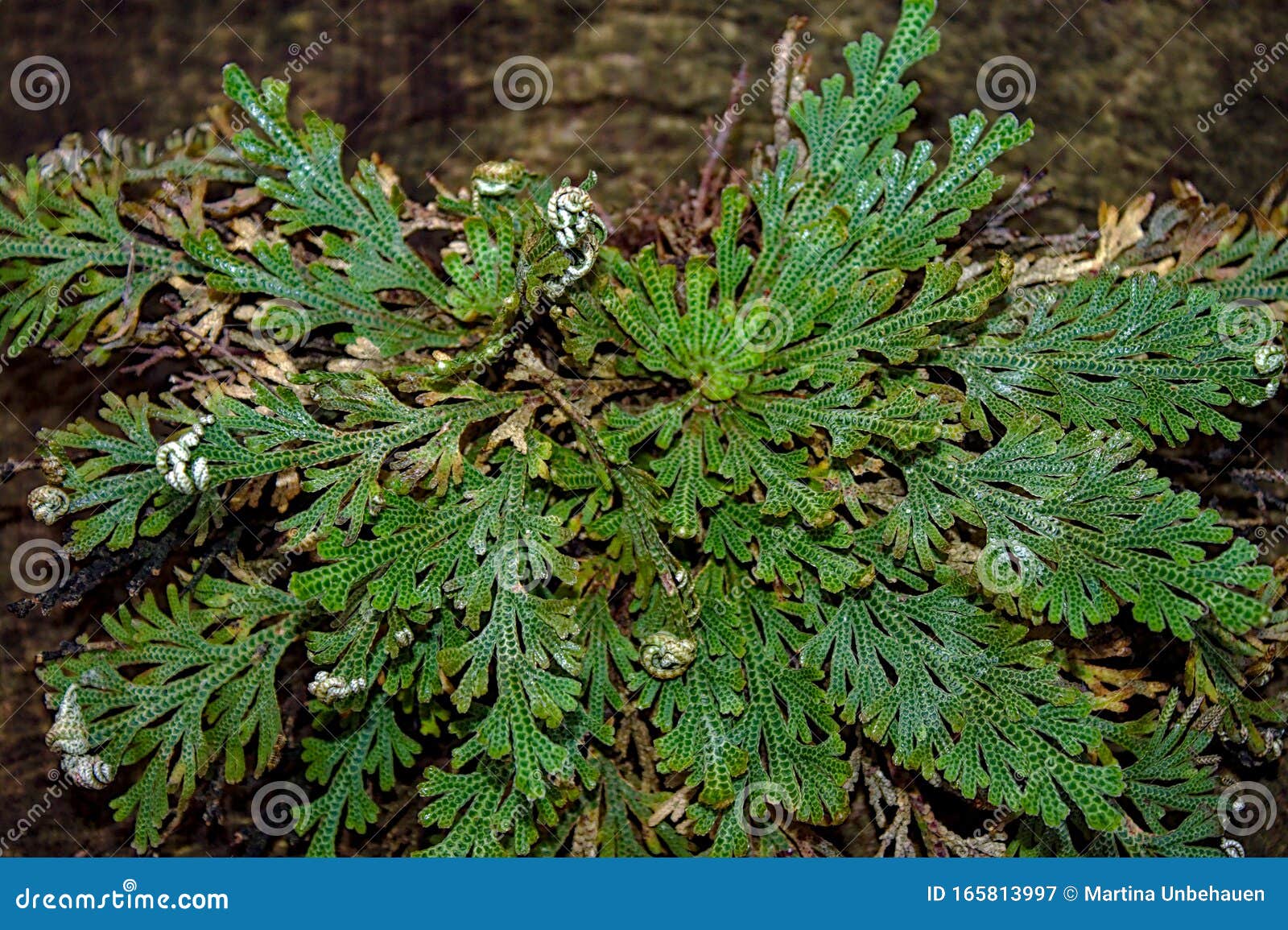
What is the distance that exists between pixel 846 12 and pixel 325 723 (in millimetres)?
2515

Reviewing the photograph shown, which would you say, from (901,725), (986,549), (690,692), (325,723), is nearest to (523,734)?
(690,692)

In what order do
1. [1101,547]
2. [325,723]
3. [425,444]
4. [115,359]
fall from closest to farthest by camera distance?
[1101,547] < [425,444] < [325,723] < [115,359]

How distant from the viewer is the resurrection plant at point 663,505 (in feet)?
7.70

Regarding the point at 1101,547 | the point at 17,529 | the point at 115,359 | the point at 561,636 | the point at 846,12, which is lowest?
the point at 17,529

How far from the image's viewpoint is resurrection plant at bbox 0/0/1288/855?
7.70ft

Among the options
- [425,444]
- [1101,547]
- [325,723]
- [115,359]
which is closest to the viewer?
[1101,547]

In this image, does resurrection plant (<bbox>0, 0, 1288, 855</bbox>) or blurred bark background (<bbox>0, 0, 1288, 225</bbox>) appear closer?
resurrection plant (<bbox>0, 0, 1288, 855</bbox>)

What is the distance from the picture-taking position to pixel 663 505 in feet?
8.02

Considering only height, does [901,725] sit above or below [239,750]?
above

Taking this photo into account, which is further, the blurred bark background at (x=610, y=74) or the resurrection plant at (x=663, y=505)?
the blurred bark background at (x=610, y=74)

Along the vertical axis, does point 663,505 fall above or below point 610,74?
below

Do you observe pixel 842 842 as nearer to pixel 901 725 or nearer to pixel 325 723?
pixel 901 725

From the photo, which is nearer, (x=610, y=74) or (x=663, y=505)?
(x=663, y=505)

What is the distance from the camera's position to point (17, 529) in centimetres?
289
